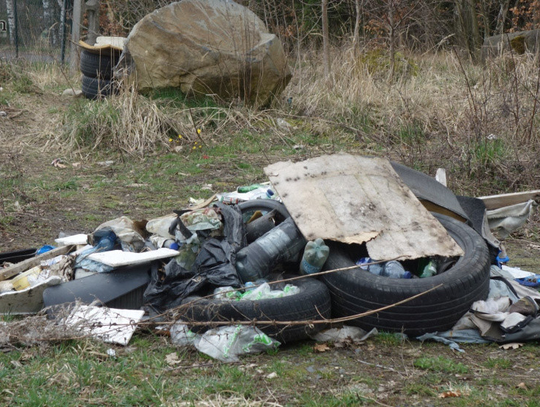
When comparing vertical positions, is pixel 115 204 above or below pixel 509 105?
below

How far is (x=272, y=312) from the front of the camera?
3.62 metres

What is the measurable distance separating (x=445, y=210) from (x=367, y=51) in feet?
25.4

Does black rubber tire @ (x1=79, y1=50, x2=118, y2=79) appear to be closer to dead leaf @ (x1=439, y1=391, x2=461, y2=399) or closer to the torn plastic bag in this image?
the torn plastic bag

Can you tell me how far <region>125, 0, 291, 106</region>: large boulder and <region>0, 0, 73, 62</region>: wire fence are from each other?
5.59 metres

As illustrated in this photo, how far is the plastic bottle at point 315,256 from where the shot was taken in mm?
4012

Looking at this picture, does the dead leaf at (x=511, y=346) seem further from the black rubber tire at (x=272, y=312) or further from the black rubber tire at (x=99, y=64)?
the black rubber tire at (x=99, y=64)

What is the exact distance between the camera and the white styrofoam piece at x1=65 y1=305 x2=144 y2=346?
3607mm

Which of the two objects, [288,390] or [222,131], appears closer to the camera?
[288,390]

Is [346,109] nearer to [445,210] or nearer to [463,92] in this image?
[463,92]

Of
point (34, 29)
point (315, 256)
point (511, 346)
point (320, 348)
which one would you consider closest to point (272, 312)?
point (320, 348)

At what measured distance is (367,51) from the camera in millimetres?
12062

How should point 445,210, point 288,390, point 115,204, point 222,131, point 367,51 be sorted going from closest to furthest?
point 288,390 < point 445,210 < point 115,204 < point 222,131 < point 367,51

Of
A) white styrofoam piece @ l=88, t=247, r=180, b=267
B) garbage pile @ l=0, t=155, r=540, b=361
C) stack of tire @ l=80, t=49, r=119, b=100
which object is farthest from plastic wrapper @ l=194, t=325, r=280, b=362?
stack of tire @ l=80, t=49, r=119, b=100

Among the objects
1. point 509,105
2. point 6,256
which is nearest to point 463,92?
point 509,105
